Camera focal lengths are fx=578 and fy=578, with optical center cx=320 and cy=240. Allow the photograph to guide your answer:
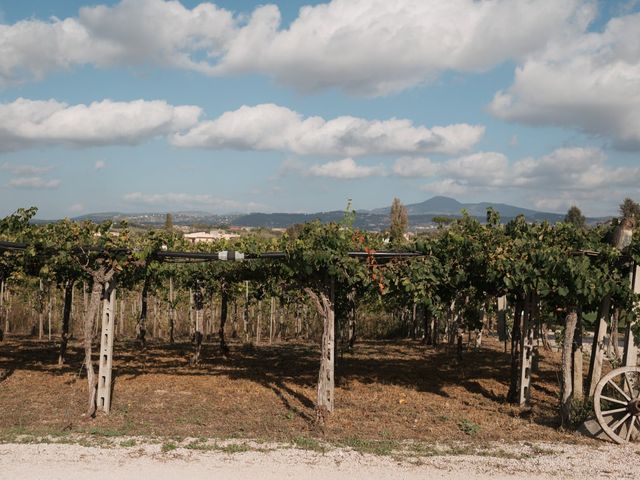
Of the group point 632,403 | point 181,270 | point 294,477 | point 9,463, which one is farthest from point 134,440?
point 181,270

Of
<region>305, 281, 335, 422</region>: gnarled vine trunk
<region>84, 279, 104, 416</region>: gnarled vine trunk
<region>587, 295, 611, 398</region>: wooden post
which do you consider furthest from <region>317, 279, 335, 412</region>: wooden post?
<region>587, 295, 611, 398</region>: wooden post

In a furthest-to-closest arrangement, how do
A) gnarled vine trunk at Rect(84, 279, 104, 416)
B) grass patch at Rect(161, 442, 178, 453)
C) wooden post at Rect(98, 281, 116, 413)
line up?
wooden post at Rect(98, 281, 116, 413)
gnarled vine trunk at Rect(84, 279, 104, 416)
grass patch at Rect(161, 442, 178, 453)

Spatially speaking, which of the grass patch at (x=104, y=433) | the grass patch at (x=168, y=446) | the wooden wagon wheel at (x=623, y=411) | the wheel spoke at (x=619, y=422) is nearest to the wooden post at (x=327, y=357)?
the grass patch at (x=168, y=446)

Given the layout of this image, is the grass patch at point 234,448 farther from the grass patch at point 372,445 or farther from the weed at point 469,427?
the weed at point 469,427

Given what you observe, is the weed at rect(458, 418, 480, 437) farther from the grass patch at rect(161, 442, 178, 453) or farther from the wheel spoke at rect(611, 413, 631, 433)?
the grass patch at rect(161, 442, 178, 453)

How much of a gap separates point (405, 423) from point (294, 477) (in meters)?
3.41

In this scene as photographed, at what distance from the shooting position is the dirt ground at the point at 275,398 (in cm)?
879

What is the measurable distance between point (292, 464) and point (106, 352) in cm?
443

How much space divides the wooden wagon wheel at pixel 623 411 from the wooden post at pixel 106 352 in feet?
25.0

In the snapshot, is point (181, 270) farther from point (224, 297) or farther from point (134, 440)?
point (134, 440)

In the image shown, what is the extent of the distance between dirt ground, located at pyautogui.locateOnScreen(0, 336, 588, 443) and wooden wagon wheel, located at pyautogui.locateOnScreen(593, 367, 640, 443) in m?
0.49

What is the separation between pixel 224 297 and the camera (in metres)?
16.4

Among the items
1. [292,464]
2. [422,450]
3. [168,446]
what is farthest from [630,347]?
[168,446]

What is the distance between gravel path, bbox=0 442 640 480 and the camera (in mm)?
6504
